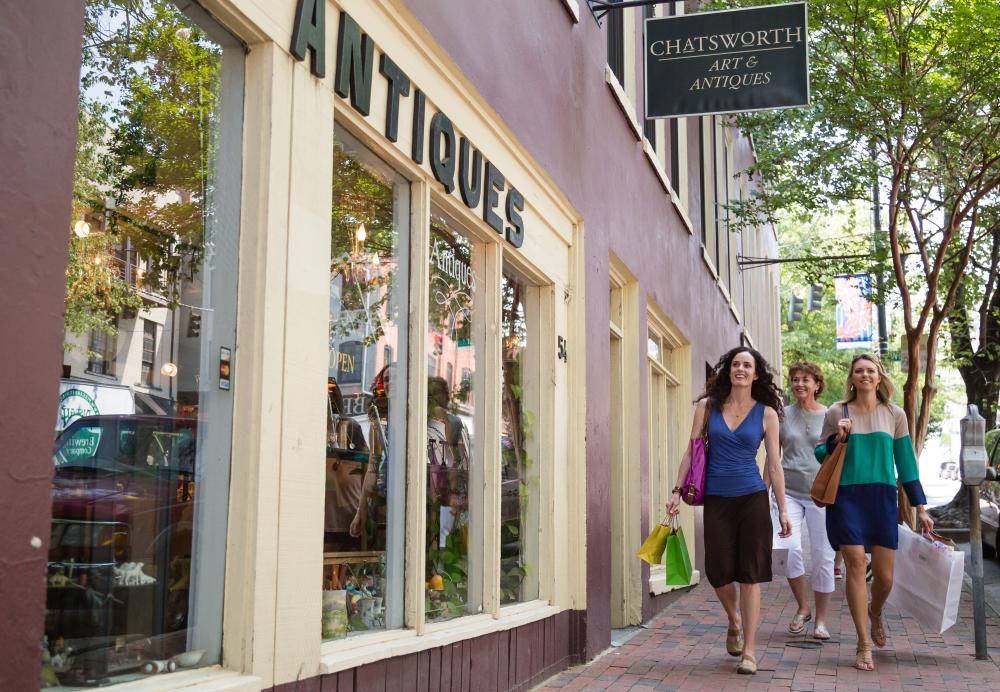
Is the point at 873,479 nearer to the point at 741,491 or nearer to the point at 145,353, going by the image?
the point at 741,491

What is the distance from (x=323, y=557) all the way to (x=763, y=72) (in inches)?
226

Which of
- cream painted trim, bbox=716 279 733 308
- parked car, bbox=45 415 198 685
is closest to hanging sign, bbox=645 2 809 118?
parked car, bbox=45 415 198 685

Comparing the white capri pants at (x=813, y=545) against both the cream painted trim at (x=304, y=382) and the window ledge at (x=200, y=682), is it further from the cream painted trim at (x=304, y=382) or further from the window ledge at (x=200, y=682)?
the window ledge at (x=200, y=682)

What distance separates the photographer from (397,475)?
4.82 metres

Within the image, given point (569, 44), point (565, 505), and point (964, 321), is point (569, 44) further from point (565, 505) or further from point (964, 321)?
point (964, 321)

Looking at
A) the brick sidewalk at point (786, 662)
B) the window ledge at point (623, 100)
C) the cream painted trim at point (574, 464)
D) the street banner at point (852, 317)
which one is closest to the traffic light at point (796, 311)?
the street banner at point (852, 317)

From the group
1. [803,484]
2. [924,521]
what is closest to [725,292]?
[803,484]

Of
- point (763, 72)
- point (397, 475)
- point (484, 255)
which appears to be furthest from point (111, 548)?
point (763, 72)

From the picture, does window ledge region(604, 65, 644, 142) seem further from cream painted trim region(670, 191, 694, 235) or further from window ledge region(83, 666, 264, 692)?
window ledge region(83, 666, 264, 692)

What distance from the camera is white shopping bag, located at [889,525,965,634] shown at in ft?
21.4

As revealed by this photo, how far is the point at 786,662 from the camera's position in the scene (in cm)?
691

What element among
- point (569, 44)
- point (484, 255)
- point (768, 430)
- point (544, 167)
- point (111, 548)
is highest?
point (569, 44)

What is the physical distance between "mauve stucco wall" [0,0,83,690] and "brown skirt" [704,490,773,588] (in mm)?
4668

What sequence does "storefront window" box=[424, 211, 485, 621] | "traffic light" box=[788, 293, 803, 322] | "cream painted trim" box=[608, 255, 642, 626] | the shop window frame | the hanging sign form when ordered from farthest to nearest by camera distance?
1. "traffic light" box=[788, 293, 803, 322]
2. "cream painted trim" box=[608, 255, 642, 626]
3. the hanging sign
4. "storefront window" box=[424, 211, 485, 621]
5. the shop window frame
